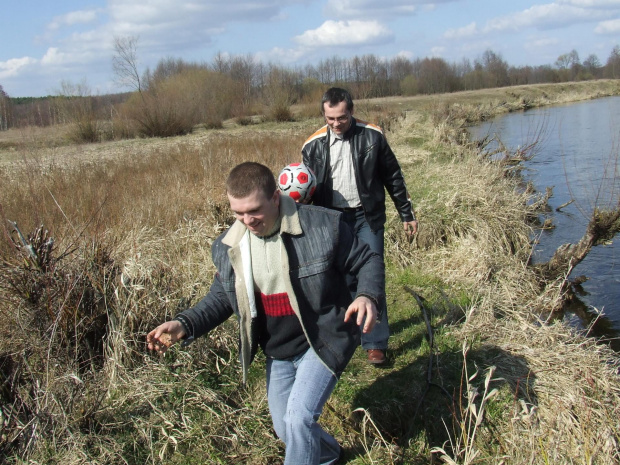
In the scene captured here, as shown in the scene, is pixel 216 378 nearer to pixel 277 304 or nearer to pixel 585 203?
pixel 277 304

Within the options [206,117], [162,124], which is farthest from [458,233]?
[206,117]

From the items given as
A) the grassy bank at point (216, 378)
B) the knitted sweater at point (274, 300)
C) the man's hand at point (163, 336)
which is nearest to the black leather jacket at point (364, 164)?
the grassy bank at point (216, 378)

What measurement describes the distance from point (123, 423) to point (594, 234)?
5.40 metres

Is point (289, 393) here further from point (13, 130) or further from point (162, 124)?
point (162, 124)

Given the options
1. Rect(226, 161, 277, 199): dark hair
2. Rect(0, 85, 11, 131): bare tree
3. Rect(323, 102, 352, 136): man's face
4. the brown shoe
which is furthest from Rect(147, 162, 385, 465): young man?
Rect(0, 85, 11, 131): bare tree

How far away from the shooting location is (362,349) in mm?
4387

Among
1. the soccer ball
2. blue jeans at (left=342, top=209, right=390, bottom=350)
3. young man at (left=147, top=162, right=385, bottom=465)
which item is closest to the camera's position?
young man at (left=147, top=162, right=385, bottom=465)

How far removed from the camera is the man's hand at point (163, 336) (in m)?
2.46

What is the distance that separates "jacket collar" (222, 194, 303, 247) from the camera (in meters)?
2.53

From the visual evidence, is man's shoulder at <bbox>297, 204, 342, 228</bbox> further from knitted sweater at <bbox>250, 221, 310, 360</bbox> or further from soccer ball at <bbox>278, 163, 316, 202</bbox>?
soccer ball at <bbox>278, 163, 316, 202</bbox>

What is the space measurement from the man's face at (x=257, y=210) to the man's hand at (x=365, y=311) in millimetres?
552

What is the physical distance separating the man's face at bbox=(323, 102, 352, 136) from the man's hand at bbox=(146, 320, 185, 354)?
74.7 inches

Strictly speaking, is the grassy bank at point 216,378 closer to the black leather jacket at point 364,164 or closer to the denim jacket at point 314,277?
the denim jacket at point 314,277

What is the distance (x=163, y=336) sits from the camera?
248 cm
